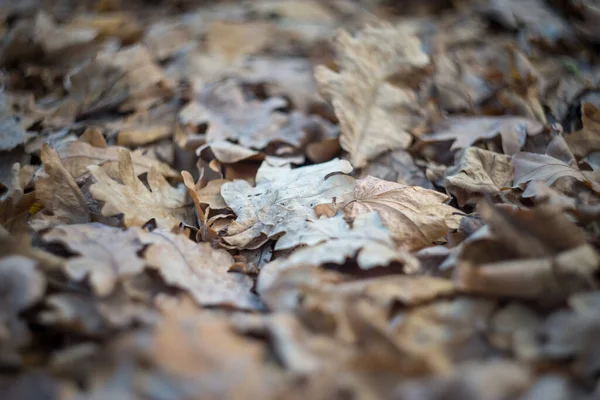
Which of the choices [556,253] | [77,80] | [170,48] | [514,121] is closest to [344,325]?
[556,253]

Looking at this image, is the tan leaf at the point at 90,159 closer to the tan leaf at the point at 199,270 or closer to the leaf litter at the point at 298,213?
the leaf litter at the point at 298,213

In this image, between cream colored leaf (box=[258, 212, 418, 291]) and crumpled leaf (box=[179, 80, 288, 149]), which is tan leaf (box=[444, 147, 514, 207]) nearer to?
cream colored leaf (box=[258, 212, 418, 291])

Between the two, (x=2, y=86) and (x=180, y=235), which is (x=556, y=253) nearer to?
(x=180, y=235)

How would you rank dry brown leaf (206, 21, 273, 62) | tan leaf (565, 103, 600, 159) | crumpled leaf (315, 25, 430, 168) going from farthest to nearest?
dry brown leaf (206, 21, 273, 62) < crumpled leaf (315, 25, 430, 168) < tan leaf (565, 103, 600, 159)

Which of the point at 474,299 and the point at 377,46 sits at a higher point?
the point at 377,46

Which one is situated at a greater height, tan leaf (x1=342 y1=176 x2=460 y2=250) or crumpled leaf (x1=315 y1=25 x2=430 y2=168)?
crumpled leaf (x1=315 y1=25 x2=430 y2=168)

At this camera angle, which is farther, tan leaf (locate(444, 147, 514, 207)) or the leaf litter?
tan leaf (locate(444, 147, 514, 207))

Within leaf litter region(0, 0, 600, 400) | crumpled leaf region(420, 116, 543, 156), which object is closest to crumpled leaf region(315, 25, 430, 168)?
leaf litter region(0, 0, 600, 400)
